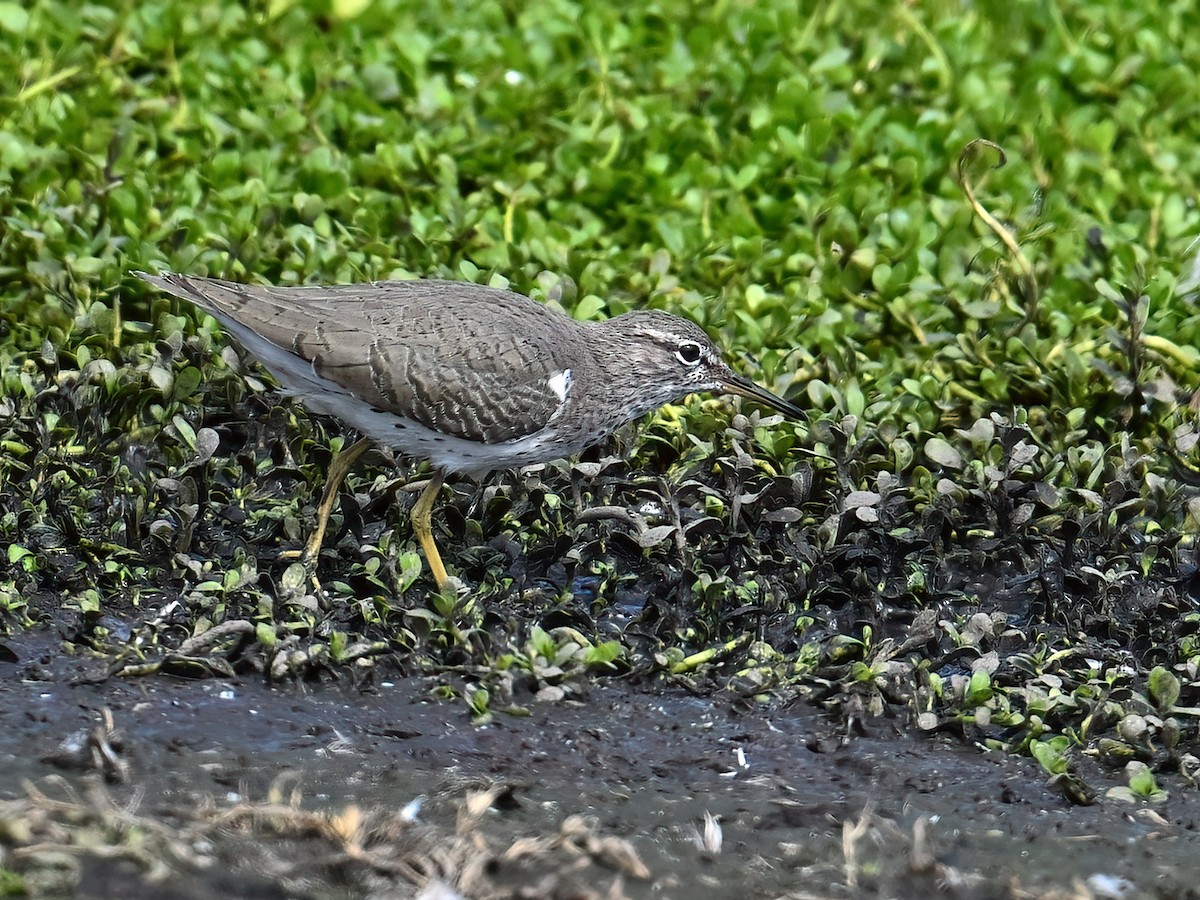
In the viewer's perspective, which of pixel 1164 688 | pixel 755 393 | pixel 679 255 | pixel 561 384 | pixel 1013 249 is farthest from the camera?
pixel 679 255

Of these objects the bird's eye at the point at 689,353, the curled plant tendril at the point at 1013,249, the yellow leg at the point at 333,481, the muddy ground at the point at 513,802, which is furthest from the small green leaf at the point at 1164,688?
the yellow leg at the point at 333,481

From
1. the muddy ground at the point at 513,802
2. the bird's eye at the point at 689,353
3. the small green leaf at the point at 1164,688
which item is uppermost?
the bird's eye at the point at 689,353

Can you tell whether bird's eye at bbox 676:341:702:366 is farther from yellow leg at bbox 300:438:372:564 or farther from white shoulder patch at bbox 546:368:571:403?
yellow leg at bbox 300:438:372:564

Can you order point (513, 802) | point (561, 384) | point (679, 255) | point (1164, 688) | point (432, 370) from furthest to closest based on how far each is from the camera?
point (679, 255) < point (561, 384) < point (432, 370) < point (1164, 688) < point (513, 802)

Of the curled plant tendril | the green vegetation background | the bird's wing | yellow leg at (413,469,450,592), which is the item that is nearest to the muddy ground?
the green vegetation background

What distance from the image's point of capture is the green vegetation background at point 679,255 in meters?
6.34

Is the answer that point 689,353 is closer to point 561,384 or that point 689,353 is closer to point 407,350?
point 561,384

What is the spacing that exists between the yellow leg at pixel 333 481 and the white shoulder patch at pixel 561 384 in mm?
803

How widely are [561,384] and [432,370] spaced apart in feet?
1.78

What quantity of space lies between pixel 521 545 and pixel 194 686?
1583 millimetres

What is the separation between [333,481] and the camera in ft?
22.2

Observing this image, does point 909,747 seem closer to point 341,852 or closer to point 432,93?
point 341,852

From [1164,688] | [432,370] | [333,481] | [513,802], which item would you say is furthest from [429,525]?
[1164,688]

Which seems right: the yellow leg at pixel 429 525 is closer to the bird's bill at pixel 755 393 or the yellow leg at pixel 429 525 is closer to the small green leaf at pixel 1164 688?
the bird's bill at pixel 755 393
